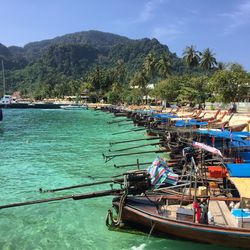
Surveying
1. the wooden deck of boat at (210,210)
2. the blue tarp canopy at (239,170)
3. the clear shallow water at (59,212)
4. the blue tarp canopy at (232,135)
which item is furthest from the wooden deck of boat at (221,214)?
the blue tarp canopy at (232,135)

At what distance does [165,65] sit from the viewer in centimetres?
12456

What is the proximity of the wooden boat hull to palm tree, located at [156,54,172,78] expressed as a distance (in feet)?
364

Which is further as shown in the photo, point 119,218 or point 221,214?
point 119,218

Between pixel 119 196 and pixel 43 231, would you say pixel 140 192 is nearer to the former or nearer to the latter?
pixel 119 196

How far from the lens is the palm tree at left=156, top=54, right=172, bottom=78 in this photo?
123 meters

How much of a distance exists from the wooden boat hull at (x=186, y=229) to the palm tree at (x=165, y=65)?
11090 cm

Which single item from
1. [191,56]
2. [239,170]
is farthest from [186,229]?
[191,56]

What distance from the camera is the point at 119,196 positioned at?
15.3 meters

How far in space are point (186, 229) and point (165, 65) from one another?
11414 centimetres

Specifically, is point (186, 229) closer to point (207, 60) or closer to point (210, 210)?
point (210, 210)

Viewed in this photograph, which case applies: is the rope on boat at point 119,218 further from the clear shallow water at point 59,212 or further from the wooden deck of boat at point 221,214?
the wooden deck of boat at point 221,214

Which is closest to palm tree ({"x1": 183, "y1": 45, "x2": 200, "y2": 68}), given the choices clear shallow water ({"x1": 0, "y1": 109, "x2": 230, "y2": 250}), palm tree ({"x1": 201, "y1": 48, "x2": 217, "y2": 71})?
palm tree ({"x1": 201, "y1": 48, "x2": 217, "y2": 71})

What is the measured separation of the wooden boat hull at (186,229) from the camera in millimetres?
12906

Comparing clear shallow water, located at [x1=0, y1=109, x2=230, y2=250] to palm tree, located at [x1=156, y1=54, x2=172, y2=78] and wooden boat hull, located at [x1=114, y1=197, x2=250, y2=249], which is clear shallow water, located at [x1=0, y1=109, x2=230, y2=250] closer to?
wooden boat hull, located at [x1=114, y1=197, x2=250, y2=249]
